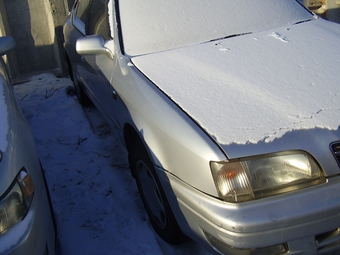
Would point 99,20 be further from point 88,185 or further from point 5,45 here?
point 88,185

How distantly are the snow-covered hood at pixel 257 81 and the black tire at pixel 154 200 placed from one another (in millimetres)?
472

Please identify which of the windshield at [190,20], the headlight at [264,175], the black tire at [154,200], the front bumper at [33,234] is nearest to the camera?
the front bumper at [33,234]

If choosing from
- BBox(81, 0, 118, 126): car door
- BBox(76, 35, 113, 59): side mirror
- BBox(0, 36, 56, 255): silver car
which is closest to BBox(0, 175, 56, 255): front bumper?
BBox(0, 36, 56, 255): silver car

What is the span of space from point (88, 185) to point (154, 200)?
819 mm

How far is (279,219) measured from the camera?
1809 mm

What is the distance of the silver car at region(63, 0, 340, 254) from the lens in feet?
6.11

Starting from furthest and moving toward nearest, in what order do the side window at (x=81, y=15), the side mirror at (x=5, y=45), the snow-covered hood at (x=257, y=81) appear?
the side window at (x=81, y=15) → the side mirror at (x=5, y=45) → the snow-covered hood at (x=257, y=81)

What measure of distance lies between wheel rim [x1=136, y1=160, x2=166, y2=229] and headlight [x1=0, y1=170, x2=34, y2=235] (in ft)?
2.49

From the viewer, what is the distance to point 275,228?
5.97 ft

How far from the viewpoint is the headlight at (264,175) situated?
6.11ft

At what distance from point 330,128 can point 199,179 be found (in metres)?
0.65

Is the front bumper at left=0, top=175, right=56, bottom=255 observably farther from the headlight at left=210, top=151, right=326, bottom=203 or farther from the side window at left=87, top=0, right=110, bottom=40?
the side window at left=87, top=0, right=110, bottom=40

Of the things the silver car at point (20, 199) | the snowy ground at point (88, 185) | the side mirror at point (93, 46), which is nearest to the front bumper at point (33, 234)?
the silver car at point (20, 199)

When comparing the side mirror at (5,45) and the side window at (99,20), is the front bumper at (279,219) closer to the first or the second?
the side window at (99,20)
